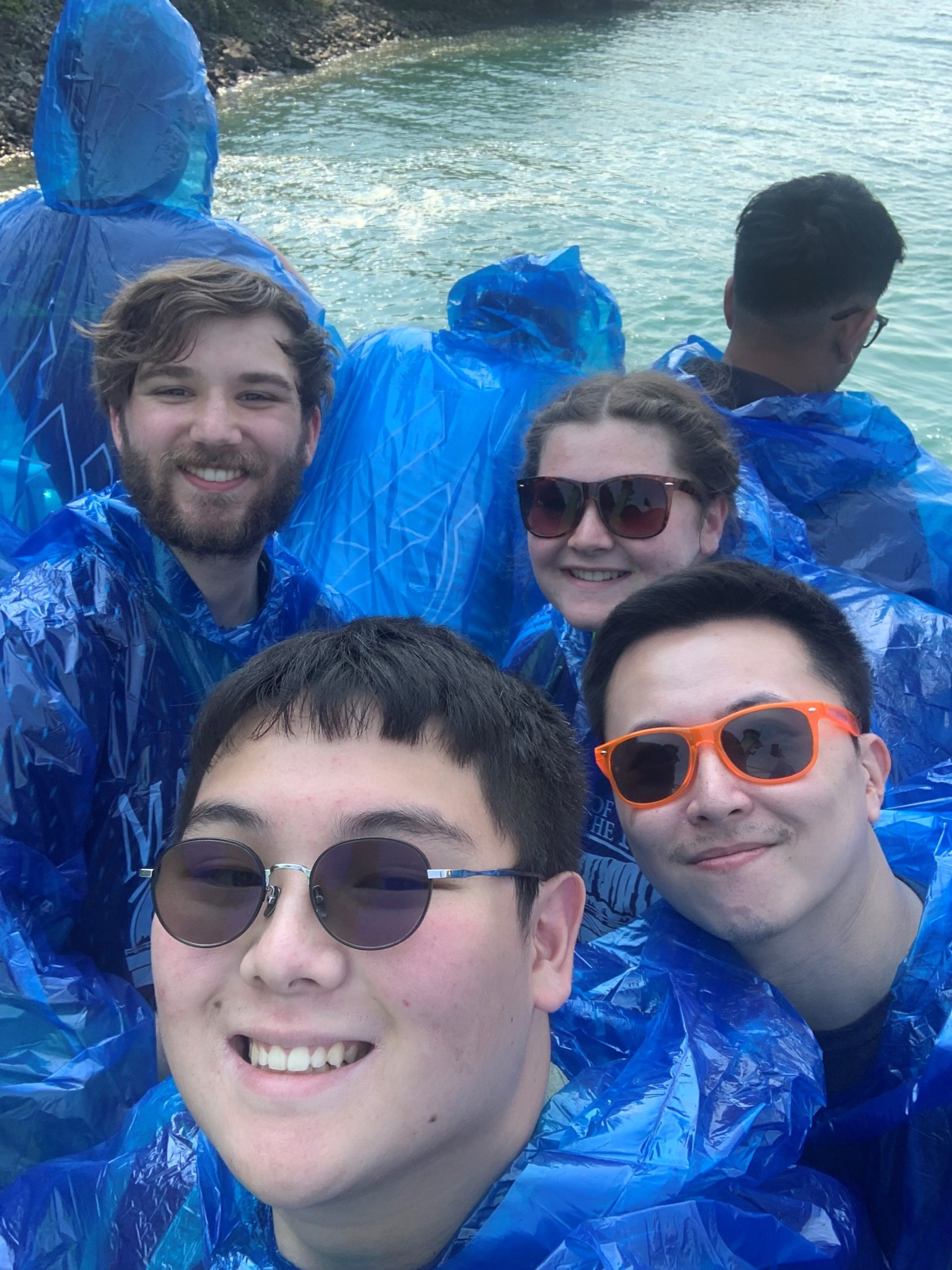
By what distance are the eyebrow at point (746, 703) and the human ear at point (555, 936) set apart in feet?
0.94

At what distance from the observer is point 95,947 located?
1784 mm

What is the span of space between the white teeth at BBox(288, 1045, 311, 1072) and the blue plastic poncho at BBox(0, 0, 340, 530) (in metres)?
1.97

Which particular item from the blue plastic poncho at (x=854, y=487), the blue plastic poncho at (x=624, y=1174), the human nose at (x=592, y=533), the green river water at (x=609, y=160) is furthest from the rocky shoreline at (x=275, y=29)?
the blue plastic poncho at (x=624, y=1174)

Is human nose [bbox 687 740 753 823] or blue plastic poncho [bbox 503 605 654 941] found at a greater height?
human nose [bbox 687 740 753 823]

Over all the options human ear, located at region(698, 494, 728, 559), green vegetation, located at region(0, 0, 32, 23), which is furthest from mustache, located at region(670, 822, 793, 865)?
green vegetation, located at region(0, 0, 32, 23)

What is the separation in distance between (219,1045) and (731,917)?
62 centimetres

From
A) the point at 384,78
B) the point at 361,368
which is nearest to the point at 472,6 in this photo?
the point at 384,78

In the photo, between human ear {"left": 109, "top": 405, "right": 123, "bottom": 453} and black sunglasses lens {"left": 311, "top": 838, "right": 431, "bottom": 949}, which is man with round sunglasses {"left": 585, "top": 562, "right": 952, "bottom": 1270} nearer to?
black sunglasses lens {"left": 311, "top": 838, "right": 431, "bottom": 949}

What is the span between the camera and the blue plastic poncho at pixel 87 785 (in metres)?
1.45

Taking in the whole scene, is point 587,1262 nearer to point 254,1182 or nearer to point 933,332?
point 254,1182

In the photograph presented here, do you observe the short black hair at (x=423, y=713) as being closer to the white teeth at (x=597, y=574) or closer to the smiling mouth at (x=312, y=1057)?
the smiling mouth at (x=312, y=1057)

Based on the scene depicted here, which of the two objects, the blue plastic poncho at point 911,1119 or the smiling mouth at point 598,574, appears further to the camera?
the smiling mouth at point 598,574

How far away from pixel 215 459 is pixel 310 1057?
120cm

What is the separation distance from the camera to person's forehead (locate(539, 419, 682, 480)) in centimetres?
202
